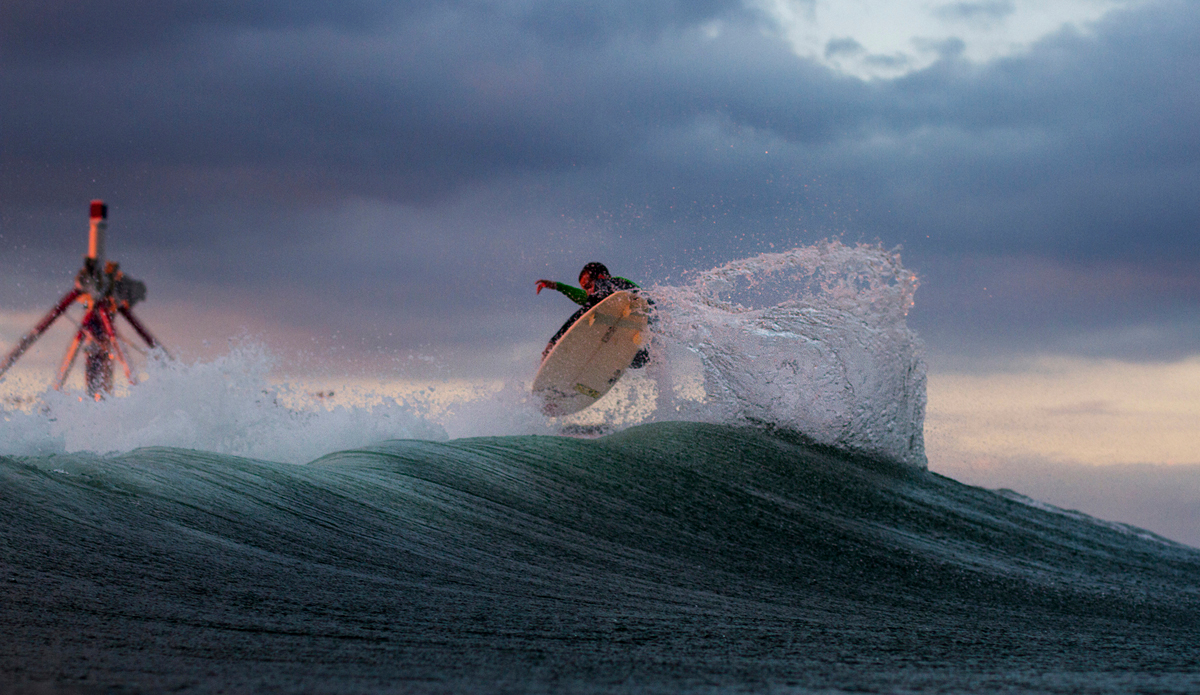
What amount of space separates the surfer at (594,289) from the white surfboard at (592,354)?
0.08 meters

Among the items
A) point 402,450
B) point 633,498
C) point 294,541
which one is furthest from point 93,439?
point 633,498

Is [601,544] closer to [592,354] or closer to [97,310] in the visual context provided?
[592,354]

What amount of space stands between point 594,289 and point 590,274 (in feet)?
0.63

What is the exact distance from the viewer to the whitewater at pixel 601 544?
2.40 metres

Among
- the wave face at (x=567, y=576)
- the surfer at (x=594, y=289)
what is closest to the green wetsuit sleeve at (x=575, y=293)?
the surfer at (x=594, y=289)

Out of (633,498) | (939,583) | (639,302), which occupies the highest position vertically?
Answer: (639,302)

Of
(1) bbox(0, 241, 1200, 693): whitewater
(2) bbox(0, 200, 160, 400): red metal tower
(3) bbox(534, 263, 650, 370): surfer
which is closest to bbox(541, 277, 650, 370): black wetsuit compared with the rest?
(3) bbox(534, 263, 650, 370): surfer

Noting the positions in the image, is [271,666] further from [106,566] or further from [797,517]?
[797,517]

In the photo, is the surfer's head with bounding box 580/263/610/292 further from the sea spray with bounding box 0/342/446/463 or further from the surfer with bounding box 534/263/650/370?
the sea spray with bounding box 0/342/446/463

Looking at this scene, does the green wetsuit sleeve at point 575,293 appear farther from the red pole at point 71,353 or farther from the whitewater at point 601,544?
the red pole at point 71,353

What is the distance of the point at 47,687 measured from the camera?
180cm

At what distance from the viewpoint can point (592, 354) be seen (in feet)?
29.7

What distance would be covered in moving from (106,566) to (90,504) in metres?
0.98

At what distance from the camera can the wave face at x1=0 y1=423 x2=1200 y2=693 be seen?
2303mm
